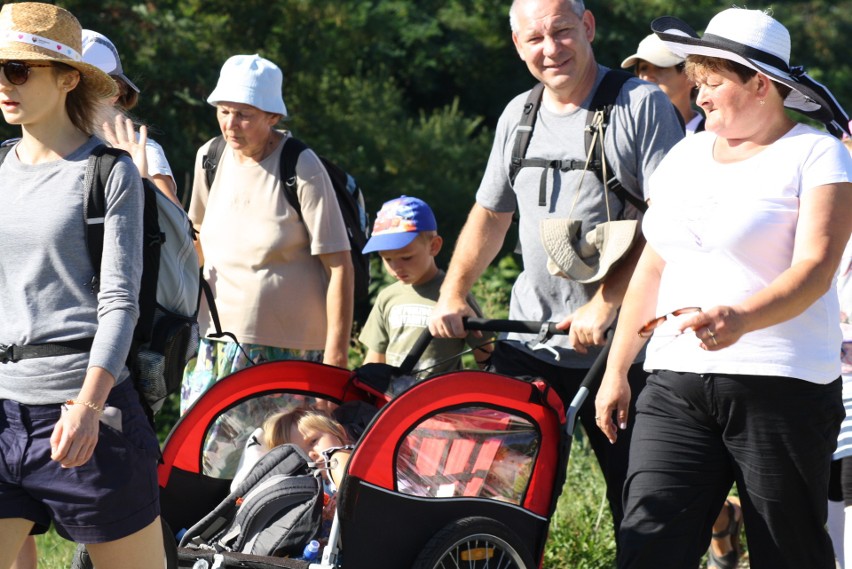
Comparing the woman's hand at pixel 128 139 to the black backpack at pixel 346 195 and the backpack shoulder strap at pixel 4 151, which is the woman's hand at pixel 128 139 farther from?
the black backpack at pixel 346 195

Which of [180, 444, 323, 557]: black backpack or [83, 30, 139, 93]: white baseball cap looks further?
[83, 30, 139, 93]: white baseball cap

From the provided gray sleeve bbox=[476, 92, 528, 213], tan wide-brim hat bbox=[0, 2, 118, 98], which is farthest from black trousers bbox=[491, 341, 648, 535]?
tan wide-brim hat bbox=[0, 2, 118, 98]

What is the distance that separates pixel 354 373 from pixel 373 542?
77 centimetres

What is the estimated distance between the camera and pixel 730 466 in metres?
3.16

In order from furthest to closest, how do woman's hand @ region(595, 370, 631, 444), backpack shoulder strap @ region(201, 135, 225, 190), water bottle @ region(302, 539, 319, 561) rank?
backpack shoulder strap @ region(201, 135, 225, 190) → water bottle @ region(302, 539, 319, 561) → woman's hand @ region(595, 370, 631, 444)

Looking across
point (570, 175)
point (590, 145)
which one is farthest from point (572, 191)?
point (590, 145)

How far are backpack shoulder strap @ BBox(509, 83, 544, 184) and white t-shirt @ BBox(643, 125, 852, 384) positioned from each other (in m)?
1.01

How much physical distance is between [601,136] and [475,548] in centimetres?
131

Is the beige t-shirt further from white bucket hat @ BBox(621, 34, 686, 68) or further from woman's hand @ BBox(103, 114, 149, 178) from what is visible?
white bucket hat @ BBox(621, 34, 686, 68)

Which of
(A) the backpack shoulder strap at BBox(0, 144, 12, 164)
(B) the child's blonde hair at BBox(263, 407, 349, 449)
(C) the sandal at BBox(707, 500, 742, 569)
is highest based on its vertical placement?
(A) the backpack shoulder strap at BBox(0, 144, 12, 164)

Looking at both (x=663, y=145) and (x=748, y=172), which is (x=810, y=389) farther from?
(x=663, y=145)

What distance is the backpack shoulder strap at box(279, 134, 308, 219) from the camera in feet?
15.3

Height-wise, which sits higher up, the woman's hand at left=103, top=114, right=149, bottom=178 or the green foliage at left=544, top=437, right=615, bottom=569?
the woman's hand at left=103, top=114, right=149, bottom=178

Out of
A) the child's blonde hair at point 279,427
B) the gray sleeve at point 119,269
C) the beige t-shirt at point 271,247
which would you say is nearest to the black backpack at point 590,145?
the beige t-shirt at point 271,247
